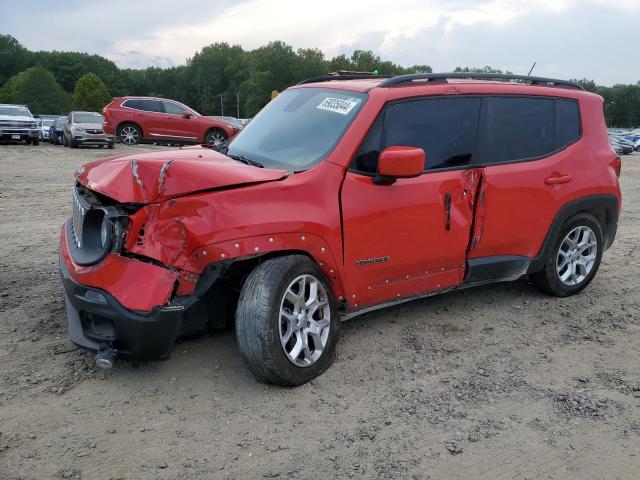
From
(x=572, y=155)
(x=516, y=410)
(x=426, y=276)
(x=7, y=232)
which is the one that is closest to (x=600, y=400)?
(x=516, y=410)

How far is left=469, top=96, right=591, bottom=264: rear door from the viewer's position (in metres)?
4.39

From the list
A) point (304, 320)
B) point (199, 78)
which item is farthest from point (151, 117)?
point (199, 78)

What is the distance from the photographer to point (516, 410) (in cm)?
330

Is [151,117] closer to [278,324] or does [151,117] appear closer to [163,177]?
[163,177]

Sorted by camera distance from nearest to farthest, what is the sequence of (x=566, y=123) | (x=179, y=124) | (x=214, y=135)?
(x=566, y=123) → (x=179, y=124) → (x=214, y=135)

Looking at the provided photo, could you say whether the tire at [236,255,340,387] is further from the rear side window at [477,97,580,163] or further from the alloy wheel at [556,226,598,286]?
the alloy wheel at [556,226,598,286]

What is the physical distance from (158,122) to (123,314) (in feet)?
56.6

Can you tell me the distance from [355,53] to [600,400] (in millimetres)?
116403

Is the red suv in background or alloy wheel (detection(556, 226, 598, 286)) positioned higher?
the red suv in background

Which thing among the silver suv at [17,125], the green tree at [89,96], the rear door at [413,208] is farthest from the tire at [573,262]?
the green tree at [89,96]

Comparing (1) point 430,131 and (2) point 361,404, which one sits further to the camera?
(1) point 430,131

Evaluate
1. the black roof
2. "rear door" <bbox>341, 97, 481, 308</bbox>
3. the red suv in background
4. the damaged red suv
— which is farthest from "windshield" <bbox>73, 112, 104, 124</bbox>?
"rear door" <bbox>341, 97, 481, 308</bbox>

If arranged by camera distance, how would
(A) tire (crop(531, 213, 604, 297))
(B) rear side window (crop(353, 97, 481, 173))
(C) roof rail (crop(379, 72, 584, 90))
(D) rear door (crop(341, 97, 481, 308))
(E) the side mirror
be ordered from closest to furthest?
(E) the side mirror → (D) rear door (crop(341, 97, 481, 308)) → (B) rear side window (crop(353, 97, 481, 173)) → (C) roof rail (crop(379, 72, 584, 90)) → (A) tire (crop(531, 213, 604, 297))

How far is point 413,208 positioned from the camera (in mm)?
3936
